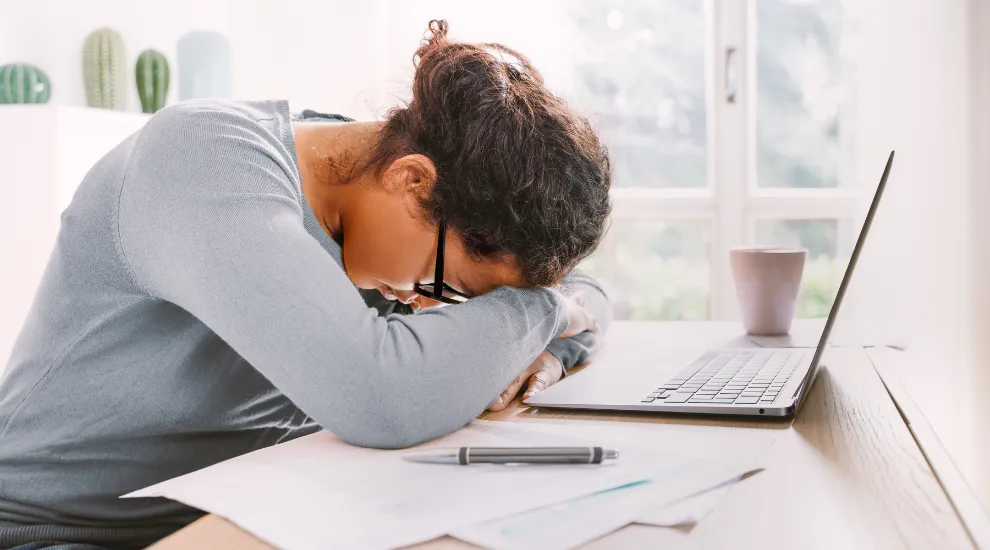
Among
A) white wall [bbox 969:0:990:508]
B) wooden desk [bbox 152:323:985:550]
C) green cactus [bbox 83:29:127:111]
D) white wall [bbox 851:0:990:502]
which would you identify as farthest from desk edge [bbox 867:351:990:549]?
green cactus [bbox 83:29:127:111]

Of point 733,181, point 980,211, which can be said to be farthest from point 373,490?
point 733,181

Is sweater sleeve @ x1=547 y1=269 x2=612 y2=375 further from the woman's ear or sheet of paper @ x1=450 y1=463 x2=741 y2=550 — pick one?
sheet of paper @ x1=450 y1=463 x2=741 y2=550

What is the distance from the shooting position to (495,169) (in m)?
0.84

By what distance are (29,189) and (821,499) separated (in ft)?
7.08

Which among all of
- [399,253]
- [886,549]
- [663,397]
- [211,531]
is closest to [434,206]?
[399,253]

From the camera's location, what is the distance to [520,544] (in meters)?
0.48

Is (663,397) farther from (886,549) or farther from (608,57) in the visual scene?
(608,57)

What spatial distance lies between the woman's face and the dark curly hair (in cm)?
2

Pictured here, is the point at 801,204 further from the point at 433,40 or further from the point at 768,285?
the point at 433,40

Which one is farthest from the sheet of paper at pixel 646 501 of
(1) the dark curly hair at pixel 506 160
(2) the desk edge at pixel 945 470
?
(1) the dark curly hair at pixel 506 160

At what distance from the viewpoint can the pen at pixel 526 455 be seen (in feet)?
2.04

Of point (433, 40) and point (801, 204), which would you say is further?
point (801, 204)

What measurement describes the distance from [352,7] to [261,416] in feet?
9.15

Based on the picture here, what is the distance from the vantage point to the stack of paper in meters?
0.50
